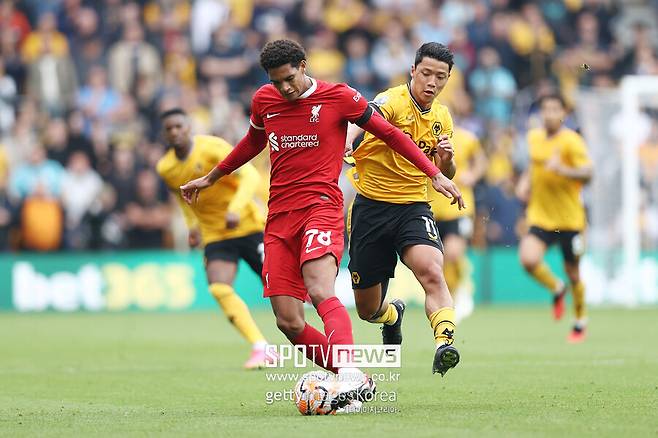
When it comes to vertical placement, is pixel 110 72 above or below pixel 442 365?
above

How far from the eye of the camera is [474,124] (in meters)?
24.0

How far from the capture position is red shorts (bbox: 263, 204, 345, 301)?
8766 mm

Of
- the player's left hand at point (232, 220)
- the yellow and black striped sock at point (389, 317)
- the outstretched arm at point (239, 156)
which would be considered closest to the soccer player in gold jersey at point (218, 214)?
the player's left hand at point (232, 220)

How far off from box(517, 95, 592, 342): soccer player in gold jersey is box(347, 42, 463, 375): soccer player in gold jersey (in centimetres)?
596

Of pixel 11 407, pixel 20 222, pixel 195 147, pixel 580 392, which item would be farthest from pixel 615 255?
pixel 11 407

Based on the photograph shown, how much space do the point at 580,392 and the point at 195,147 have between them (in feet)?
16.5

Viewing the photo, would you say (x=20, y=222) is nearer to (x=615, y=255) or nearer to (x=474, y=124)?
(x=474, y=124)

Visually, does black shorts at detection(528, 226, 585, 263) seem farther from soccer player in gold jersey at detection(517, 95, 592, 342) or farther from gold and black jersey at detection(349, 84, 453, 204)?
gold and black jersey at detection(349, 84, 453, 204)

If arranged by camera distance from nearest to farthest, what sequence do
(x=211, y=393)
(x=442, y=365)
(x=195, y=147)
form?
(x=442, y=365) < (x=211, y=393) < (x=195, y=147)

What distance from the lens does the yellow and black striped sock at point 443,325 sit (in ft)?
29.8

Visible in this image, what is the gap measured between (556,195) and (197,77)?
1006 cm

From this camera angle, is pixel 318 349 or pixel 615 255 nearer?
pixel 318 349

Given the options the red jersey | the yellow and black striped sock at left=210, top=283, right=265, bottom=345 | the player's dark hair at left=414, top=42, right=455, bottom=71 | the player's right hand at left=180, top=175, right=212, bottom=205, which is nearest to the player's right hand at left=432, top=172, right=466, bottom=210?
the red jersey

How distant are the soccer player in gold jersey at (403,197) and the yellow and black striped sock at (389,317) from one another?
0.13 meters
